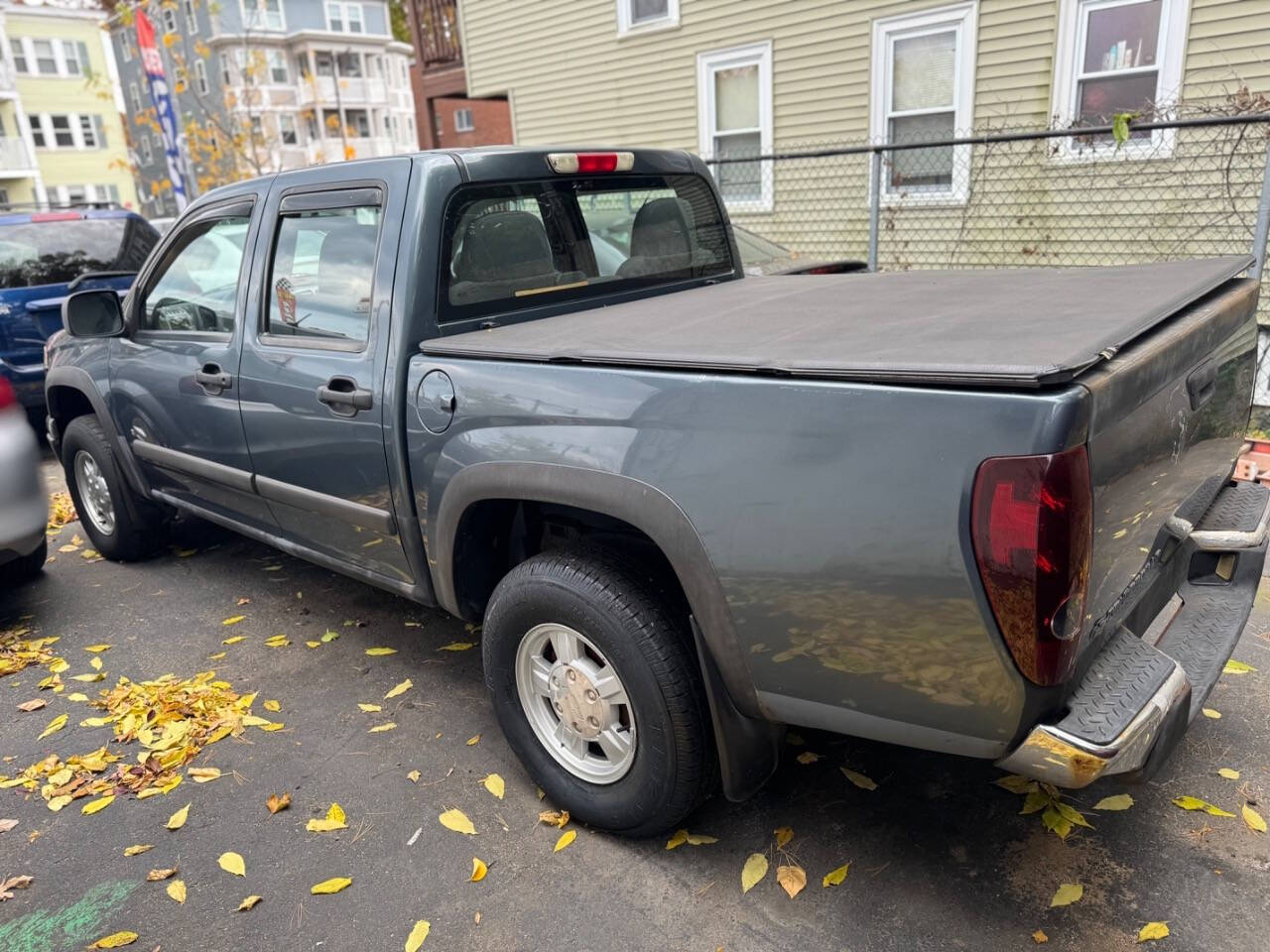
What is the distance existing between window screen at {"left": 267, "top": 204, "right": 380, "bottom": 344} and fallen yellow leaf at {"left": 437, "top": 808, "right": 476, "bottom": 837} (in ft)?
5.09

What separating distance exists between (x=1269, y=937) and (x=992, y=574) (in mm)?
1314

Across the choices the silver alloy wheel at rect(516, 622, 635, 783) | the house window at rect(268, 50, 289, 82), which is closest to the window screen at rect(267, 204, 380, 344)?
the silver alloy wheel at rect(516, 622, 635, 783)

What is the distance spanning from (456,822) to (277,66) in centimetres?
4858

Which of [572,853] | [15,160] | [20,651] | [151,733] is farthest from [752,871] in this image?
A: [15,160]

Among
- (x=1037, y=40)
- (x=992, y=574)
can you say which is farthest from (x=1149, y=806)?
(x=1037, y=40)

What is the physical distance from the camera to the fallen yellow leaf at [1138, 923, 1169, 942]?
223cm

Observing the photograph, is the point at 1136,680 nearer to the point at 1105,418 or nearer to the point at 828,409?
the point at 1105,418

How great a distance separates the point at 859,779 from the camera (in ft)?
9.63

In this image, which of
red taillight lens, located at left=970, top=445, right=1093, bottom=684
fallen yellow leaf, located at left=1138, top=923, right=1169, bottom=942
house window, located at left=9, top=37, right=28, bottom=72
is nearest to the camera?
red taillight lens, located at left=970, top=445, right=1093, bottom=684

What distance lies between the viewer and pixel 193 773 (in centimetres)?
313

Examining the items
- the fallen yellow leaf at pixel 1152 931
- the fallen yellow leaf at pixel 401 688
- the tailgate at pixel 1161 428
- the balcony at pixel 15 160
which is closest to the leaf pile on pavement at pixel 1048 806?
the fallen yellow leaf at pixel 1152 931

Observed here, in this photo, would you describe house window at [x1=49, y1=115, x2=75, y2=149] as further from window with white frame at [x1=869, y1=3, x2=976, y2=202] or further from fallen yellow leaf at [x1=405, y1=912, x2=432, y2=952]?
fallen yellow leaf at [x1=405, y1=912, x2=432, y2=952]

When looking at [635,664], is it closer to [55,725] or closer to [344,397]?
[344,397]

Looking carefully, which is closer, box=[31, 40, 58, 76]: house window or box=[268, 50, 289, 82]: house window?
box=[31, 40, 58, 76]: house window
